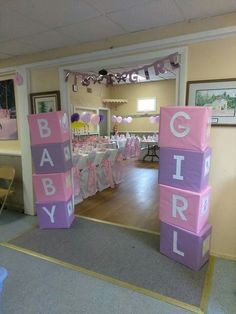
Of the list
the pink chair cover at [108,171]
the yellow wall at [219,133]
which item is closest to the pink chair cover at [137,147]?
the pink chair cover at [108,171]

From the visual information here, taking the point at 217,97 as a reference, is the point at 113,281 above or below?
below

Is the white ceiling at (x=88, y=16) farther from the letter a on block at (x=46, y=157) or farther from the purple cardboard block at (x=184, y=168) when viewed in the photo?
the letter a on block at (x=46, y=157)

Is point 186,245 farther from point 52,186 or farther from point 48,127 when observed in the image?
point 48,127

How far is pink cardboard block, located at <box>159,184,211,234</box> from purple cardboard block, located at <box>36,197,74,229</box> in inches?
52.2

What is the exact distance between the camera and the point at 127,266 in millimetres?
2201

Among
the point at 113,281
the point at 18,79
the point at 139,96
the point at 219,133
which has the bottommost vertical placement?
the point at 113,281

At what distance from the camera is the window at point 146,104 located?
28.3 ft

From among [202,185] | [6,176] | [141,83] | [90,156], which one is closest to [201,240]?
[202,185]

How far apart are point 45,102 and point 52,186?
124cm

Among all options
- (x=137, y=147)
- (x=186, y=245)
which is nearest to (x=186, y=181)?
(x=186, y=245)

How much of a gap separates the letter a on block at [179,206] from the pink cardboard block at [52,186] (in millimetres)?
1403

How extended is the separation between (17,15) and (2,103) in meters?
1.89

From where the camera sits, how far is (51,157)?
2771 millimetres

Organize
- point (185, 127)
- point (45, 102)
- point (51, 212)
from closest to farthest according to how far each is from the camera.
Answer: point (185, 127) < point (51, 212) < point (45, 102)
